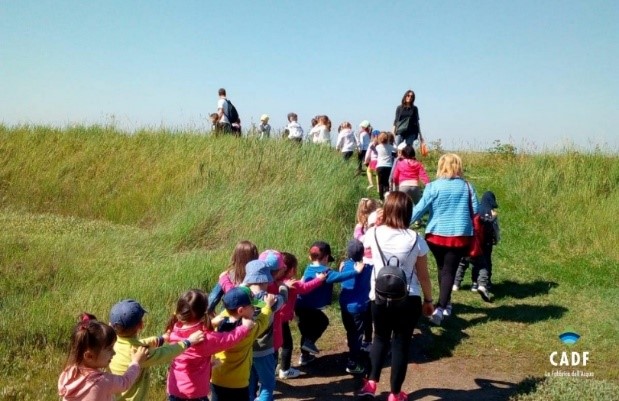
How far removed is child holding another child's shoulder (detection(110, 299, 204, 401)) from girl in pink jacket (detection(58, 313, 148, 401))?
0.90ft

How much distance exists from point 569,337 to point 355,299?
271 centimetres

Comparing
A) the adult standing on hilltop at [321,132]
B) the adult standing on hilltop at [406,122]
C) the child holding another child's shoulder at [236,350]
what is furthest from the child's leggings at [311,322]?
the adult standing on hilltop at [321,132]

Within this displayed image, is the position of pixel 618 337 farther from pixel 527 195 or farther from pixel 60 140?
pixel 60 140

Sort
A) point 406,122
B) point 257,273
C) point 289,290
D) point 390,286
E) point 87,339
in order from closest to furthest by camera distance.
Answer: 1. point 87,339
2. point 257,273
3. point 390,286
4. point 289,290
5. point 406,122

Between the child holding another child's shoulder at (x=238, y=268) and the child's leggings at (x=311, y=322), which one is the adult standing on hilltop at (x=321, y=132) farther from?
the child holding another child's shoulder at (x=238, y=268)

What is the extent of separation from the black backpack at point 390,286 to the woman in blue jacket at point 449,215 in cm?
197

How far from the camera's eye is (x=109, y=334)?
285 cm

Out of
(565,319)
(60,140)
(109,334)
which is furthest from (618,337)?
(60,140)

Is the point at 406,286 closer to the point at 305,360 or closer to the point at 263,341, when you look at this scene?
the point at 263,341

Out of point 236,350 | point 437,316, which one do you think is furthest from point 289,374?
point 437,316

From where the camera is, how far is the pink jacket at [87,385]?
2.78 meters

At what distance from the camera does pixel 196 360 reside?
3.49 metres

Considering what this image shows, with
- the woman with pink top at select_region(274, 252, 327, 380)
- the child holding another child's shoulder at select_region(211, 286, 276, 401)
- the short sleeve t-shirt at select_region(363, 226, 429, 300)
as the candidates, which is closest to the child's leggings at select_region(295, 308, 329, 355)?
the woman with pink top at select_region(274, 252, 327, 380)

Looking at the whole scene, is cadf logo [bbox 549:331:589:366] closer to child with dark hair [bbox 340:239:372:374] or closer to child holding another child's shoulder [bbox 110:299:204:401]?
child with dark hair [bbox 340:239:372:374]
